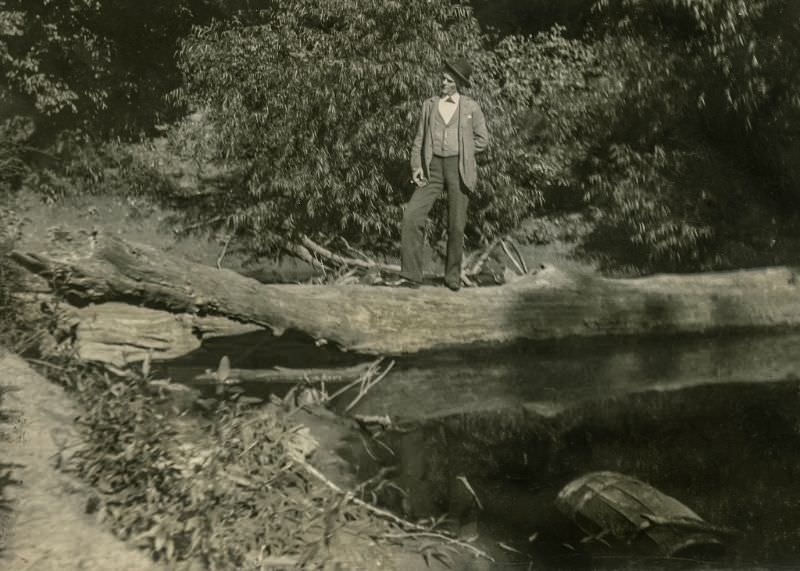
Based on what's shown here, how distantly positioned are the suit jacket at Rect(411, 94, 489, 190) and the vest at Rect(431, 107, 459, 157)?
3 centimetres

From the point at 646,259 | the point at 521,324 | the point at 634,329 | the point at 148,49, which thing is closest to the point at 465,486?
the point at 521,324

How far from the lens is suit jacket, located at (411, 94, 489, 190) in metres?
6.08

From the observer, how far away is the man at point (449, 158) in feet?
20.0

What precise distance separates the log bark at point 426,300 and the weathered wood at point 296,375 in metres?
0.21

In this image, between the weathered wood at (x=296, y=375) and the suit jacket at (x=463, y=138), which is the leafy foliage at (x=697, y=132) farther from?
the weathered wood at (x=296, y=375)

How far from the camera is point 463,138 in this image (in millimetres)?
6070

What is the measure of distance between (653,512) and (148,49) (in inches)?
283

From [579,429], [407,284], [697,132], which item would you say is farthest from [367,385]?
[697,132]

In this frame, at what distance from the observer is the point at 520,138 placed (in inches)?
364

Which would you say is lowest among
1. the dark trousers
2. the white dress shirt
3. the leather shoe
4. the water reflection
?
the water reflection

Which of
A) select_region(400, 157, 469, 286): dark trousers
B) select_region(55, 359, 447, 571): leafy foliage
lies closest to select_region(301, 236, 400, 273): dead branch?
select_region(400, 157, 469, 286): dark trousers

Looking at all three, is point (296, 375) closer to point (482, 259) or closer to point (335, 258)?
point (335, 258)

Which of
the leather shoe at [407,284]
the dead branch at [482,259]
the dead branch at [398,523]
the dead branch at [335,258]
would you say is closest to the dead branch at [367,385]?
the leather shoe at [407,284]

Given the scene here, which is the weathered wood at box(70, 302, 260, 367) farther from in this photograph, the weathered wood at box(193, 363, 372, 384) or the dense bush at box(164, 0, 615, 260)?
the dense bush at box(164, 0, 615, 260)
